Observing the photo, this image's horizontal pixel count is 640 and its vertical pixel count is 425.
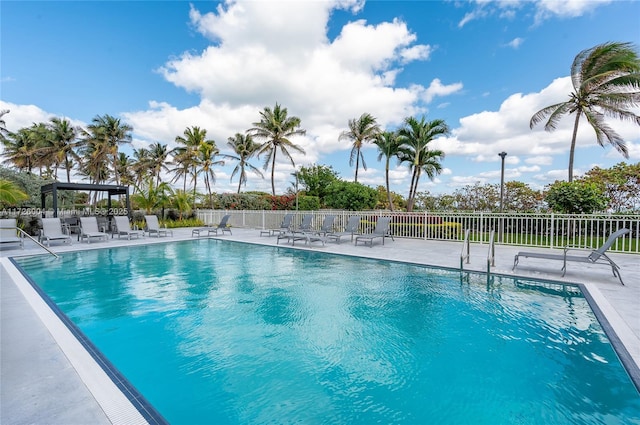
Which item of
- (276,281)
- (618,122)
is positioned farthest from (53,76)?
(618,122)

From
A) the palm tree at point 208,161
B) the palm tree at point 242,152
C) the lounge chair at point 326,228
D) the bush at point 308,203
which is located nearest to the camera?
the lounge chair at point 326,228

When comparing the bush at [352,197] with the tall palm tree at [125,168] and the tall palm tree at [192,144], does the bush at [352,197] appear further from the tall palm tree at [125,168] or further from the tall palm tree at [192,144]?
the tall palm tree at [125,168]

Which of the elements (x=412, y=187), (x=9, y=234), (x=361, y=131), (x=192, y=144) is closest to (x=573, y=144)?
(x=412, y=187)

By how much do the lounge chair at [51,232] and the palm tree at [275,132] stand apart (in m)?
18.2

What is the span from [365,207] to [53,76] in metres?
19.3

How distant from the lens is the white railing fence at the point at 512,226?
32.6 ft

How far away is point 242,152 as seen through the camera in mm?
32406

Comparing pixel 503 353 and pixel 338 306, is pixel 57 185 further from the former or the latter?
pixel 503 353

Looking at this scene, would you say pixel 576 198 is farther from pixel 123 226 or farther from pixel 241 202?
pixel 241 202

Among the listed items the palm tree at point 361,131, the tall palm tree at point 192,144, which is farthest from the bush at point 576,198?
the tall palm tree at point 192,144

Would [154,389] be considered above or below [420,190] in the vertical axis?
below

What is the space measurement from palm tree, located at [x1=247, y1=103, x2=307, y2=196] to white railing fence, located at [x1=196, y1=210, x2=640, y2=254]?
1367cm

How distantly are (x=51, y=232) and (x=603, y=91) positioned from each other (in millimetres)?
26195

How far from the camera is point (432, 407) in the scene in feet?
8.98
